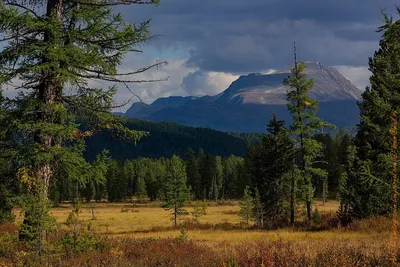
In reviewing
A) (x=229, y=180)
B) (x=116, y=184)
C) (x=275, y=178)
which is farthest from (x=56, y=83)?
(x=229, y=180)

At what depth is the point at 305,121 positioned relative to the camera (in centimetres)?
2620

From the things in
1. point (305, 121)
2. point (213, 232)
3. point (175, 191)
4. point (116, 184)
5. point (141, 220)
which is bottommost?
point (141, 220)

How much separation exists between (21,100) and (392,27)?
9257 millimetres

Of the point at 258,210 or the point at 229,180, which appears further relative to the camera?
the point at 229,180

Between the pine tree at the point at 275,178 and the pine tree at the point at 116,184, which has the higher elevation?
the pine tree at the point at 275,178

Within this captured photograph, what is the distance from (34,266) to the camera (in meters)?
7.13

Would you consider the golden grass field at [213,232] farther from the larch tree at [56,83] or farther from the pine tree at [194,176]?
the pine tree at [194,176]

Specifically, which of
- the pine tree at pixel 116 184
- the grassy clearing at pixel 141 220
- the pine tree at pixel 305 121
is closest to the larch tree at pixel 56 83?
the grassy clearing at pixel 141 220

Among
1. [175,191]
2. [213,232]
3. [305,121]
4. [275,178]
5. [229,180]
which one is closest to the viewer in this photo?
[213,232]

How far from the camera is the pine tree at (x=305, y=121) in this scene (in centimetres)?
2569

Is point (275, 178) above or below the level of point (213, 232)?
above

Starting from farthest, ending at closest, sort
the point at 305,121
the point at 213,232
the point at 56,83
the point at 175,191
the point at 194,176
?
the point at 194,176 < the point at 175,191 < the point at 305,121 < the point at 213,232 < the point at 56,83

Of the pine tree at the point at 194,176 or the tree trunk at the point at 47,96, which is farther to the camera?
the pine tree at the point at 194,176

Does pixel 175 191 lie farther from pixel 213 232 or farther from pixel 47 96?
pixel 47 96
